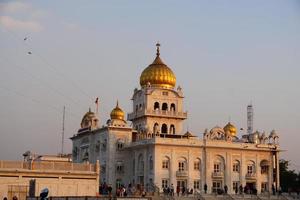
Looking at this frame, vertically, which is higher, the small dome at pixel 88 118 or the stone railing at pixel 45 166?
the small dome at pixel 88 118

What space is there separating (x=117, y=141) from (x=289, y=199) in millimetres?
19141

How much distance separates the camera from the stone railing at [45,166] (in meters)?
46.3

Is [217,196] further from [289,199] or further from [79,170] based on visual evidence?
[79,170]

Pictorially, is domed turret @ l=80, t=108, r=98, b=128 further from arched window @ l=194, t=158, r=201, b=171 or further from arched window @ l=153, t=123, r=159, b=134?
arched window @ l=194, t=158, r=201, b=171

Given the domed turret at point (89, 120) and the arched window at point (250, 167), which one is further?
the domed turret at point (89, 120)

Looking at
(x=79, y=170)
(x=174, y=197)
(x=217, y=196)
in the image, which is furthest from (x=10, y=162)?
(x=217, y=196)

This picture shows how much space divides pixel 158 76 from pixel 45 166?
23.6 m

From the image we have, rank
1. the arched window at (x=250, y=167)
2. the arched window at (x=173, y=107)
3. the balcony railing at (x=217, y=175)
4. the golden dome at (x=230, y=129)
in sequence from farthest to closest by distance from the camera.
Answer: the golden dome at (x=230, y=129), the arched window at (x=173, y=107), the arched window at (x=250, y=167), the balcony railing at (x=217, y=175)

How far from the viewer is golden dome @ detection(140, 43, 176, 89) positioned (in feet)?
223

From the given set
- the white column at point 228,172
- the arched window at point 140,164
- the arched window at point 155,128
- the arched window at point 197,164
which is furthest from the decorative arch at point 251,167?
the arched window at point 140,164

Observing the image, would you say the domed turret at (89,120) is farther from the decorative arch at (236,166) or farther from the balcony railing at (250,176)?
the balcony railing at (250,176)

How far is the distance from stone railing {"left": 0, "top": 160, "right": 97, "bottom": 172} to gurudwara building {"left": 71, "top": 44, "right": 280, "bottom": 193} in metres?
11.1

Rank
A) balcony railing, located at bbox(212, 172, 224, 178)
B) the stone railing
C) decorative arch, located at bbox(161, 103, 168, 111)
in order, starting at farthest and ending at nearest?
decorative arch, located at bbox(161, 103, 168, 111) → balcony railing, located at bbox(212, 172, 224, 178) → the stone railing

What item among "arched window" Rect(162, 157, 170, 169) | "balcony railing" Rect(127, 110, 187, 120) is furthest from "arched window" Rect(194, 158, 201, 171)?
"balcony railing" Rect(127, 110, 187, 120)
